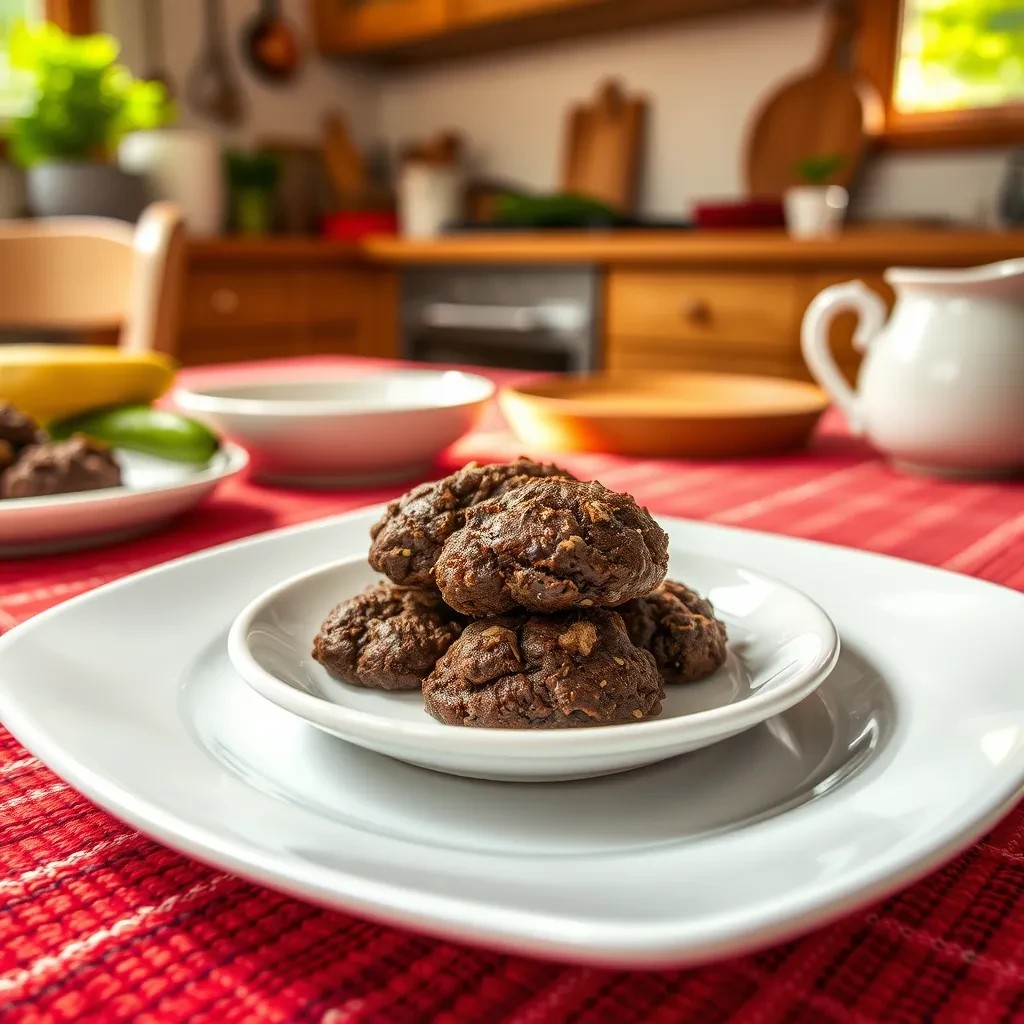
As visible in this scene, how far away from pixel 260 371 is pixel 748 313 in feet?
4.94

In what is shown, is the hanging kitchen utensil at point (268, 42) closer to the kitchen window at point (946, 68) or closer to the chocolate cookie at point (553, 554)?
the kitchen window at point (946, 68)

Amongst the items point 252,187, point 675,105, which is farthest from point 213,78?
point 675,105

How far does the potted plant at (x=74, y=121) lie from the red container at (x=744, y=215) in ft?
5.30

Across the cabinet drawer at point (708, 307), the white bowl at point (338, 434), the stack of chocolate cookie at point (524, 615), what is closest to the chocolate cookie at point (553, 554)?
the stack of chocolate cookie at point (524, 615)

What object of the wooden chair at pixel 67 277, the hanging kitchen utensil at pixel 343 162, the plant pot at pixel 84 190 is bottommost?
the wooden chair at pixel 67 277

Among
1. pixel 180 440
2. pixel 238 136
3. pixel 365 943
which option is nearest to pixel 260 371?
pixel 180 440

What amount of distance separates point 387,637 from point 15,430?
1.76 ft

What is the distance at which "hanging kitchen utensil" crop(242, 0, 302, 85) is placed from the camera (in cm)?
386

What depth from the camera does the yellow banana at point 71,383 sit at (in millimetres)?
988

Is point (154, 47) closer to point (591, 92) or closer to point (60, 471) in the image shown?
point (591, 92)

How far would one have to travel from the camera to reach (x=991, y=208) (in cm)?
289

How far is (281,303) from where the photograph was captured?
3402 millimetres

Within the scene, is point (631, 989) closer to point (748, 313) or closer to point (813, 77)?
point (748, 313)

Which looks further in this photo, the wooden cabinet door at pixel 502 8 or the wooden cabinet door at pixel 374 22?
the wooden cabinet door at pixel 374 22
